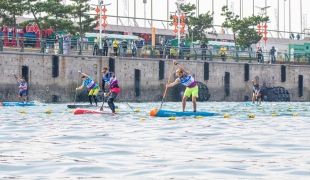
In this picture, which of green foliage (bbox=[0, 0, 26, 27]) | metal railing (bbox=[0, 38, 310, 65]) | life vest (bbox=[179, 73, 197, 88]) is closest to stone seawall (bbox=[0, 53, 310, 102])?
metal railing (bbox=[0, 38, 310, 65])

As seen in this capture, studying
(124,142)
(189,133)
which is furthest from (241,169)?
(189,133)

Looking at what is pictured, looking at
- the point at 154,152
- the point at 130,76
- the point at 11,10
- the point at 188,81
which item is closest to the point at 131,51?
the point at 130,76

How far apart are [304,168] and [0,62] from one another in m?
32.8

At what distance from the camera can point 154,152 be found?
41.4 feet

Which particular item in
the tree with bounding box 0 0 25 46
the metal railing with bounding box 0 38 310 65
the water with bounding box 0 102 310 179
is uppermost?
the tree with bounding box 0 0 25 46

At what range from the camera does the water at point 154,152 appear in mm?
10062

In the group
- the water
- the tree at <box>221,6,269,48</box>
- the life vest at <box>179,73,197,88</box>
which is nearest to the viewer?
the water

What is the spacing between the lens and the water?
1006cm

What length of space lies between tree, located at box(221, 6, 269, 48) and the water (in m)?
53.2

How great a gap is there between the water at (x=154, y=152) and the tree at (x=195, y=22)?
2097 inches

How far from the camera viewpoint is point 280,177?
9.66 metres

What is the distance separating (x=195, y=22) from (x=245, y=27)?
207 inches

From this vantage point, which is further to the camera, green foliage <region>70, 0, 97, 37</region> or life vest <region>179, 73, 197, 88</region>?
green foliage <region>70, 0, 97, 37</region>

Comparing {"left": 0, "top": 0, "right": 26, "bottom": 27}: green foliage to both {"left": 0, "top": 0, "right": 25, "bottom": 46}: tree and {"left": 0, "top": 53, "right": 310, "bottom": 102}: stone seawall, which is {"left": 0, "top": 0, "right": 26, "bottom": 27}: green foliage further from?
{"left": 0, "top": 53, "right": 310, "bottom": 102}: stone seawall
